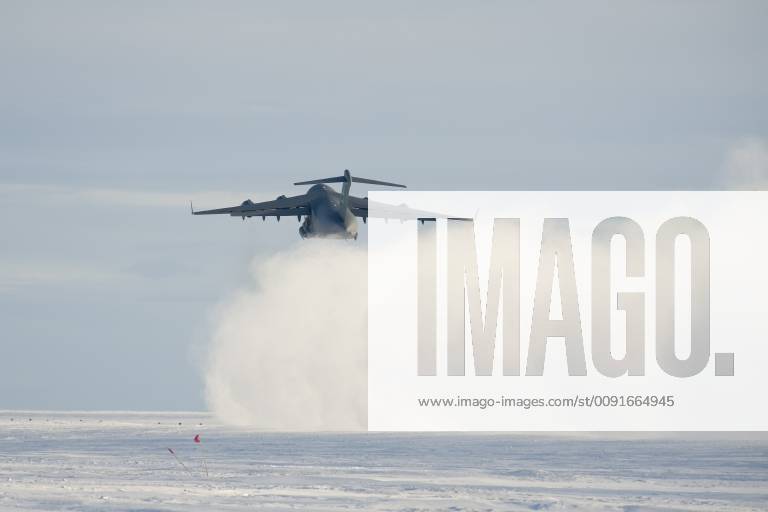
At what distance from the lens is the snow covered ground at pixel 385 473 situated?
2798 inches

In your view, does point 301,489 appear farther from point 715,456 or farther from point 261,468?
point 715,456

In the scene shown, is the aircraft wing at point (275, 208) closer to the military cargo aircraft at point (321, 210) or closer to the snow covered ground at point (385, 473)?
the military cargo aircraft at point (321, 210)

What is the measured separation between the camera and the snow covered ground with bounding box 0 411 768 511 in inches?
2798

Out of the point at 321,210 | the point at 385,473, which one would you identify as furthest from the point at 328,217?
the point at 385,473

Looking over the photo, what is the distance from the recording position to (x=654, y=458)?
97938 millimetres

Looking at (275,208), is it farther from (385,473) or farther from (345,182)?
(385,473)

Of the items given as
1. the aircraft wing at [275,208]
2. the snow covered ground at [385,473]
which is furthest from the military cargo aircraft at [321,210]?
the snow covered ground at [385,473]

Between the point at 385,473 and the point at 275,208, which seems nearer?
the point at 385,473

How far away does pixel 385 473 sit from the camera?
8550 cm

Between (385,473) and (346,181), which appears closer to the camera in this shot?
(385,473)

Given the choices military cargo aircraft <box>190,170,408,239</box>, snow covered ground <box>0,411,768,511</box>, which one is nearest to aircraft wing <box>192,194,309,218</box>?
military cargo aircraft <box>190,170,408,239</box>

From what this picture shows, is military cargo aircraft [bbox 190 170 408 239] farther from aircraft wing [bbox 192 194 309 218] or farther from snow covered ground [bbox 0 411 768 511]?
snow covered ground [bbox 0 411 768 511]

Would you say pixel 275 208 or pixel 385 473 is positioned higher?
pixel 275 208

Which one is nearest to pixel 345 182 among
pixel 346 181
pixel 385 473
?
pixel 346 181
